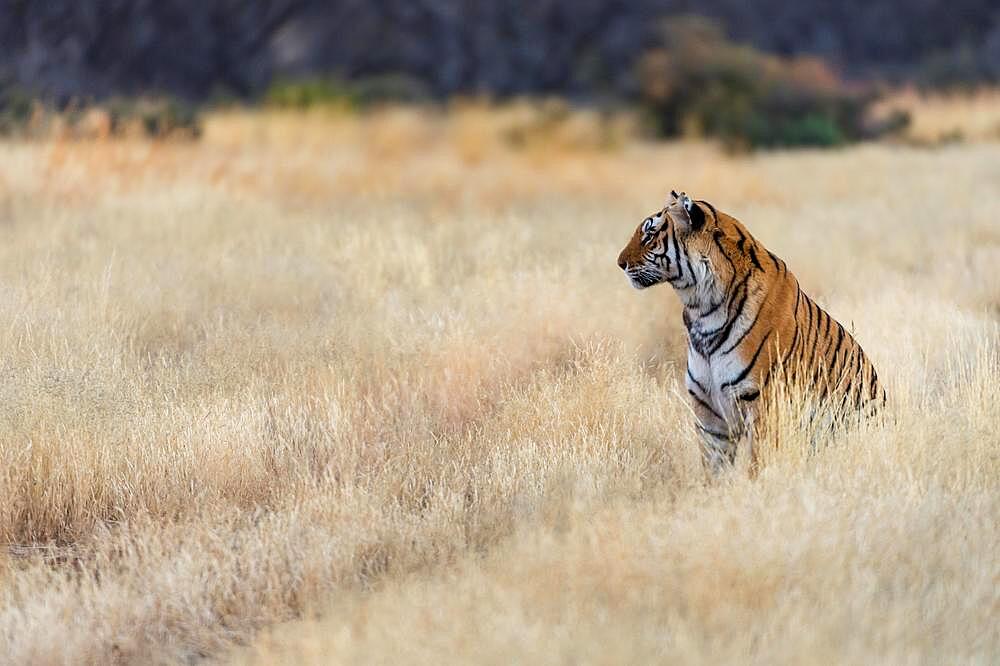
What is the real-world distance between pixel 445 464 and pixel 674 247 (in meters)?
1.15

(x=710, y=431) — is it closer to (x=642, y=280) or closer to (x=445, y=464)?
(x=642, y=280)

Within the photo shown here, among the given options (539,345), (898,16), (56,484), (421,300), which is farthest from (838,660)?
(898,16)

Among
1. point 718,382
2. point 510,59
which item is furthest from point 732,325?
point 510,59

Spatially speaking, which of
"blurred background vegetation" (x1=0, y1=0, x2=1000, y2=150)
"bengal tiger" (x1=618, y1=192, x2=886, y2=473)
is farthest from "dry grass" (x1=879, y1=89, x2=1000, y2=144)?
"bengal tiger" (x1=618, y1=192, x2=886, y2=473)

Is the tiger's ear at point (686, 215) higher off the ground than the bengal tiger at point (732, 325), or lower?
higher

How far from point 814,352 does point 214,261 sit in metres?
4.28

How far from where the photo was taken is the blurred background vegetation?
61.9ft

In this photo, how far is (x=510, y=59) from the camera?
28641mm

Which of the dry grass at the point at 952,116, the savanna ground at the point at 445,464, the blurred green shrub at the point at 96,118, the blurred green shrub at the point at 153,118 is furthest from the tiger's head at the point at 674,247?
the dry grass at the point at 952,116

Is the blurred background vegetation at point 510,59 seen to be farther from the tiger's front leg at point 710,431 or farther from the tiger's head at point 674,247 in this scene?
the tiger's front leg at point 710,431

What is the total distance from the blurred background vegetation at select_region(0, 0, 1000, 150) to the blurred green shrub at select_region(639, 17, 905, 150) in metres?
0.03

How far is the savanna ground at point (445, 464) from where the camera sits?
328cm

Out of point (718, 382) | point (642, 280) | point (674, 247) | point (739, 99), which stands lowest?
point (718, 382)

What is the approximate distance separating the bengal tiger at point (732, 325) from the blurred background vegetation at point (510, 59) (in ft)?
25.9
